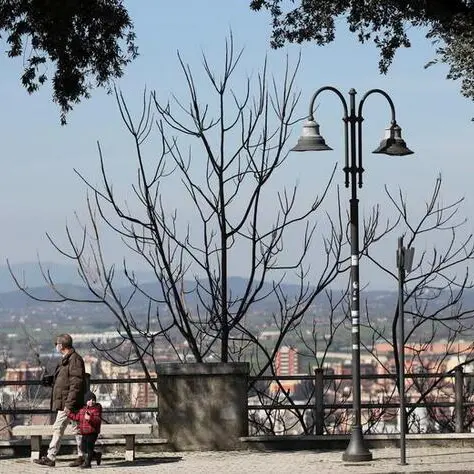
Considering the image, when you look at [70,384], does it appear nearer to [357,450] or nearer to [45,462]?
[45,462]

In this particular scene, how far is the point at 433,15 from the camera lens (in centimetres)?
1888

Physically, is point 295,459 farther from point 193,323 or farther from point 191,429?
point 193,323

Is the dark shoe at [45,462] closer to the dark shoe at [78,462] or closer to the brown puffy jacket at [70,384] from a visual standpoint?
the dark shoe at [78,462]

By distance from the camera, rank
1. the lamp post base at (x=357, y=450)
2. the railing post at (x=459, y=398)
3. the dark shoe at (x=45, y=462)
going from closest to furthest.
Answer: the lamp post base at (x=357, y=450) → the dark shoe at (x=45, y=462) → the railing post at (x=459, y=398)

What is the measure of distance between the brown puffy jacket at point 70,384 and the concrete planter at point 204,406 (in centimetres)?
174

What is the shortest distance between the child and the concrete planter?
5.84 feet

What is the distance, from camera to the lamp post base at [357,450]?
58.4ft

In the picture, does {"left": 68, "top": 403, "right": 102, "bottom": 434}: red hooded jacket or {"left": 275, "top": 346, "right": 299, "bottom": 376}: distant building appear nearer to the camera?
{"left": 68, "top": 403, "right": 102, "bottom": 434}: red hooded jacket

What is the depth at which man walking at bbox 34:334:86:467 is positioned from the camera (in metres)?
18.1

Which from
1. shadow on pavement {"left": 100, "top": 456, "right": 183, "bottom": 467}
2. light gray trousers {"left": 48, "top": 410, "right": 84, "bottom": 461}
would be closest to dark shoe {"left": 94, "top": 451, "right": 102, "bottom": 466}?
shadow on pavement {"left": 100, "top": 456, "right": 183, "bottom": 467}

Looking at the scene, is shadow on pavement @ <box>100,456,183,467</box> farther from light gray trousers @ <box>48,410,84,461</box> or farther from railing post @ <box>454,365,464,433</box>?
railing post @ <box>454,365,464,433</box>

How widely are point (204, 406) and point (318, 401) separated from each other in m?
1.70

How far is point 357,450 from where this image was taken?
17.9 metres

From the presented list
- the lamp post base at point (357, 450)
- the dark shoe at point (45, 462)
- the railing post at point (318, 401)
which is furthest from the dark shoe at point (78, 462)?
the railing post at point (318, 401)
